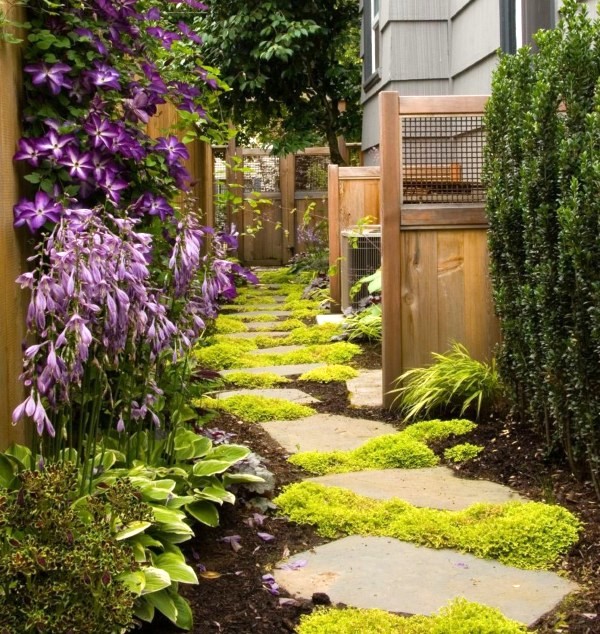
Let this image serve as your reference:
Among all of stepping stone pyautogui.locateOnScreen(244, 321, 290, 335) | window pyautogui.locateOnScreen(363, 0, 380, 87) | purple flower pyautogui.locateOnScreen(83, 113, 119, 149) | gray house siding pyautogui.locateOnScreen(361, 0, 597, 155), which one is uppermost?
window pyautogui.locateOnScreen(363, 0, 380, 87)

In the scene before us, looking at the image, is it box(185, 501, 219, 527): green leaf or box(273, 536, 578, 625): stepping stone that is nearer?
box(273, 536, 578, 625): stepping stone

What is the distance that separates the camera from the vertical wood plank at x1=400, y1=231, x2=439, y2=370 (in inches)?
186

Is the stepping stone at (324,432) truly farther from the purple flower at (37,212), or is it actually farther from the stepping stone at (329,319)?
the stepping stone at (329,319)

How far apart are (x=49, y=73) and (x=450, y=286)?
2.41m

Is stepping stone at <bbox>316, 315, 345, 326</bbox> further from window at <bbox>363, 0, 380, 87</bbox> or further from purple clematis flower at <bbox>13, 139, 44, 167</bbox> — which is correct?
purple clematis flower at <bbox>13, 139, 44, 167</bbox>

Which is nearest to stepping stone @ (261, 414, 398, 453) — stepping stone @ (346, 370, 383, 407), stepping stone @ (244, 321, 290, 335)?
stepping stone @ (346, 370, 383, 407)

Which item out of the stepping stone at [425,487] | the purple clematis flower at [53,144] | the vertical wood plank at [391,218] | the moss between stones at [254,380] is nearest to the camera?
the purple clematis flower at [53,144]

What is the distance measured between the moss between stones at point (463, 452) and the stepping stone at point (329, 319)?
3.84 meters

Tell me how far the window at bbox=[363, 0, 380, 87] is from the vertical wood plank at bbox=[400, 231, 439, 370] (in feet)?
16.6

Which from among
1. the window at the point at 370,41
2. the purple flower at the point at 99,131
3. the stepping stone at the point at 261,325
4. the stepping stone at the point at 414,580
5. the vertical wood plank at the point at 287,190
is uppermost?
the window at the point at 370,41

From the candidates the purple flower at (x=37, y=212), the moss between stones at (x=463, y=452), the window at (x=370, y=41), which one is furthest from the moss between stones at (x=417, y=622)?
the window at (x=370, y=41)

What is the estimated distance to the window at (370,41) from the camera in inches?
381

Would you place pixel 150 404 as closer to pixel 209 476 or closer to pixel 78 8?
pixel 209 476

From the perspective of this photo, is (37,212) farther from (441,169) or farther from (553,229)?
(441,169)
